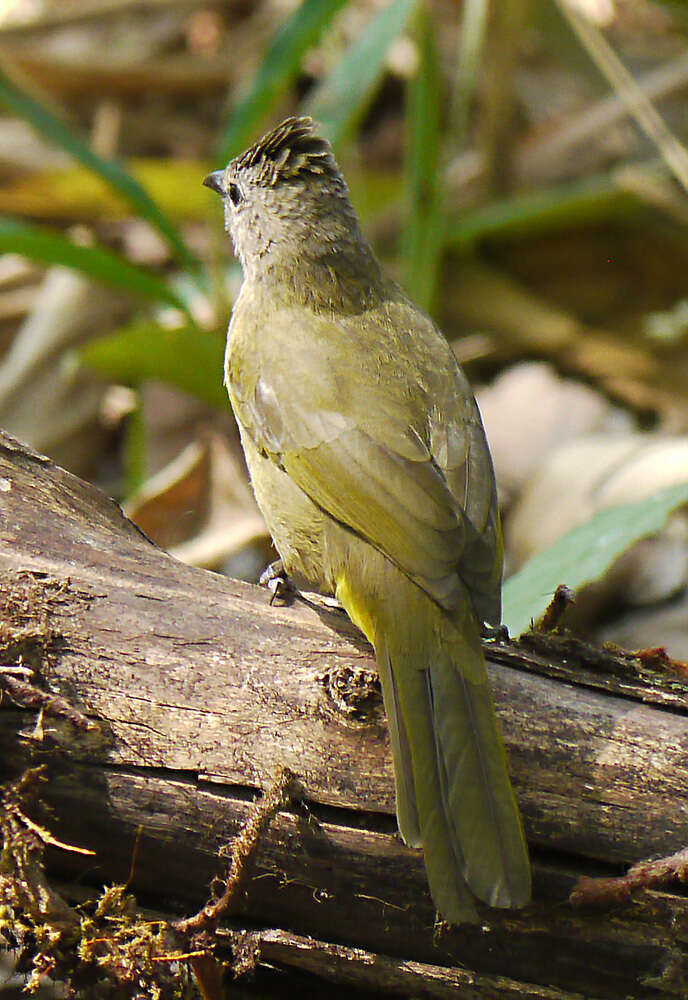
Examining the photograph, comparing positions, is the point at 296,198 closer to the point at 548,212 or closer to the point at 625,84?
the point at 625,84

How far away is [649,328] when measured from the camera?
605 cm

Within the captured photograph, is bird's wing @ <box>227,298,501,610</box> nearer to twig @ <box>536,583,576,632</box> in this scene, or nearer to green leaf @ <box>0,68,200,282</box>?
twig @ <box>536,583,576,632</box>

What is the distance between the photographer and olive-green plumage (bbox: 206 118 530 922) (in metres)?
Answer: 2.16

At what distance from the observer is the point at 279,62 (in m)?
4.94

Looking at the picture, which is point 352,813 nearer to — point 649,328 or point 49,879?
point 49,879

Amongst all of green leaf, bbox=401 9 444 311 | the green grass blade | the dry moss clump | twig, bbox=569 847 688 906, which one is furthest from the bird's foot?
the green grass blade

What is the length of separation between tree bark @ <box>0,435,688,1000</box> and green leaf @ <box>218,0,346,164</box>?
2.99 meters

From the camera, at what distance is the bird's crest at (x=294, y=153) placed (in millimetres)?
3488

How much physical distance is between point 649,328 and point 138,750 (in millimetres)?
4503

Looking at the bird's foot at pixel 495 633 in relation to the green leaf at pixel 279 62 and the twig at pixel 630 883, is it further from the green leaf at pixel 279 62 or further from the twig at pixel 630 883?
the green leaf at pixel 279 62

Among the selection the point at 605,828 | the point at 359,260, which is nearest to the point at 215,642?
the point at 605,828

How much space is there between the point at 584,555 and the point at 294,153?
152 cm

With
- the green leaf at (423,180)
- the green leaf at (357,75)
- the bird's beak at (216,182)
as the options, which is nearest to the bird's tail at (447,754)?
the bird's beak at (216,182)

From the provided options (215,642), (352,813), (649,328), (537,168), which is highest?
(537,168)
